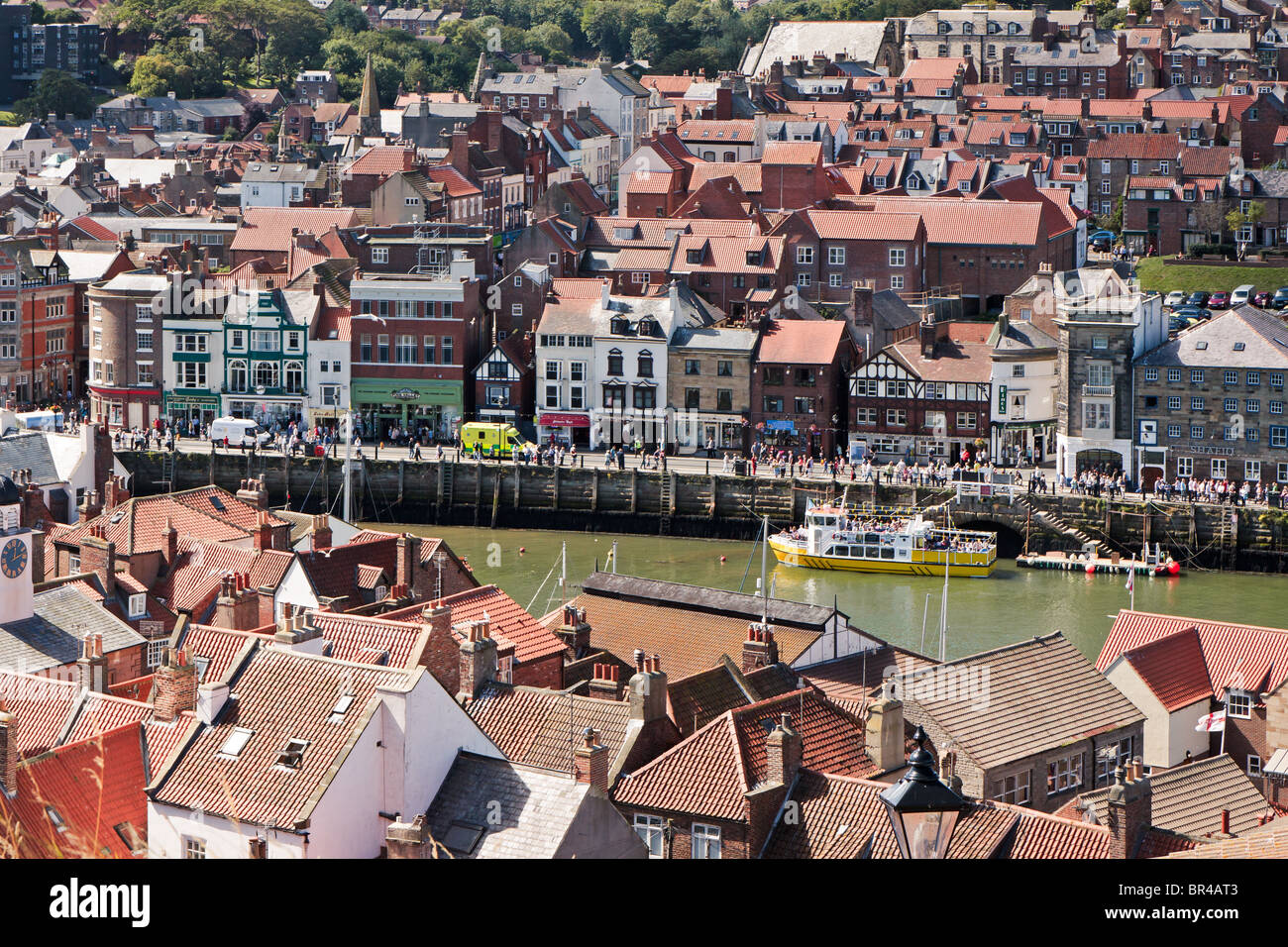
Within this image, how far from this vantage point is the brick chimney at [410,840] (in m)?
16.5

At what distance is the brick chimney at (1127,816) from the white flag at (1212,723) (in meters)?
9.52

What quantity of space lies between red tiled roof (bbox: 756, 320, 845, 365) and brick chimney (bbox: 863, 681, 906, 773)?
121ft

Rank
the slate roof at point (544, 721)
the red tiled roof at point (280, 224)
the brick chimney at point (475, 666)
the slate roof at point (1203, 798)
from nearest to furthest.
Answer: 1. the slate roof at point (544, 721)
2. the slate roof at point (1203, 798)
3. the brick chimney at point (475, 666)
4. the red tiled roof at point (280, 224)

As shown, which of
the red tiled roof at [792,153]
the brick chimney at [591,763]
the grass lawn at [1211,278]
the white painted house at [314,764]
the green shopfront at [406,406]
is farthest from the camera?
the red tiled roof at [792,153]

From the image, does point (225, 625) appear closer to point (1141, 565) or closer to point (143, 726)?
point (143, 726)

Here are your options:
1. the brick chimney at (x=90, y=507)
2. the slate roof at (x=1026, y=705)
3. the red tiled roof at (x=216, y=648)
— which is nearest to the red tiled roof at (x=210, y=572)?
the brick chimney at (x=90, y=507)

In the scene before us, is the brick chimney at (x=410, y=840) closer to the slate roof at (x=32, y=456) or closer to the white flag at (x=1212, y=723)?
the white flag at (x=1212, y=723)

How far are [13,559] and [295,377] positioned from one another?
117 ft

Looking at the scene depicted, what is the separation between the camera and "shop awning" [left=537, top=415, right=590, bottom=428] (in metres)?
61.1

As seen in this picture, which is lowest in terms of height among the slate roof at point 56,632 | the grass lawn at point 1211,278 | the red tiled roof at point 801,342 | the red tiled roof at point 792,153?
the slate roof at point 56,632

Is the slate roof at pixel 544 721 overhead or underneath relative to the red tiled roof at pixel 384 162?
underneath
